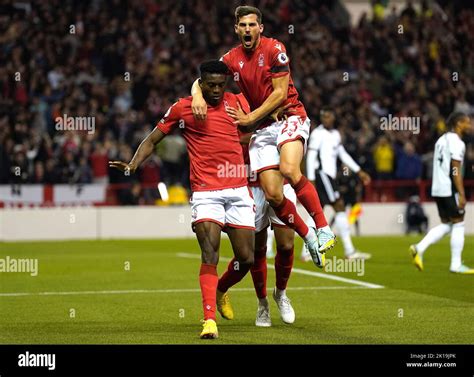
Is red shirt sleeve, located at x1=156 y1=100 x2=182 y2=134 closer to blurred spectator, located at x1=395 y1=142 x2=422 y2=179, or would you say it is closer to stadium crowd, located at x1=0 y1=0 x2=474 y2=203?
stadium crowd, located at x1=0 y1=0 x2=474 y2=203

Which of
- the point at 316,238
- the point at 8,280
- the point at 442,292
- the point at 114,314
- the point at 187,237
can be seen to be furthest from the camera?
the point at 187,237

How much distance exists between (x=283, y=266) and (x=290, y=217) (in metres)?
0.73

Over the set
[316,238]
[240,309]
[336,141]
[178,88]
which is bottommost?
[240,309]

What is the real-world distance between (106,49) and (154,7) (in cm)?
310

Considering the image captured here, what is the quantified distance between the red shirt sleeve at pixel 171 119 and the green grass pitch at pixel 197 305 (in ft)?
6.36

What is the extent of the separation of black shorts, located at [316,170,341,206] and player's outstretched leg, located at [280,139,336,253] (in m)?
8.74

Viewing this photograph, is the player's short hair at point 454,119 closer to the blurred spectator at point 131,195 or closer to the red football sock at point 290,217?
the red football sock at point 290,217

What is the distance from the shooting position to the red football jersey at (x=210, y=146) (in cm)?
1102

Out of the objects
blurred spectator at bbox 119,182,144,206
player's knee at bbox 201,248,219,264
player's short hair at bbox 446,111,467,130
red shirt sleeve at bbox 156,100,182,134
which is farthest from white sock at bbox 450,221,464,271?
blurred spectator at bbox 119,182,144,206

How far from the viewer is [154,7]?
34.2 meters

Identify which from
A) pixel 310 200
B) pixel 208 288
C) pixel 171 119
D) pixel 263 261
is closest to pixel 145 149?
pixel 171 119

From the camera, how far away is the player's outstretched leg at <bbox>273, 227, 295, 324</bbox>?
12.0m
